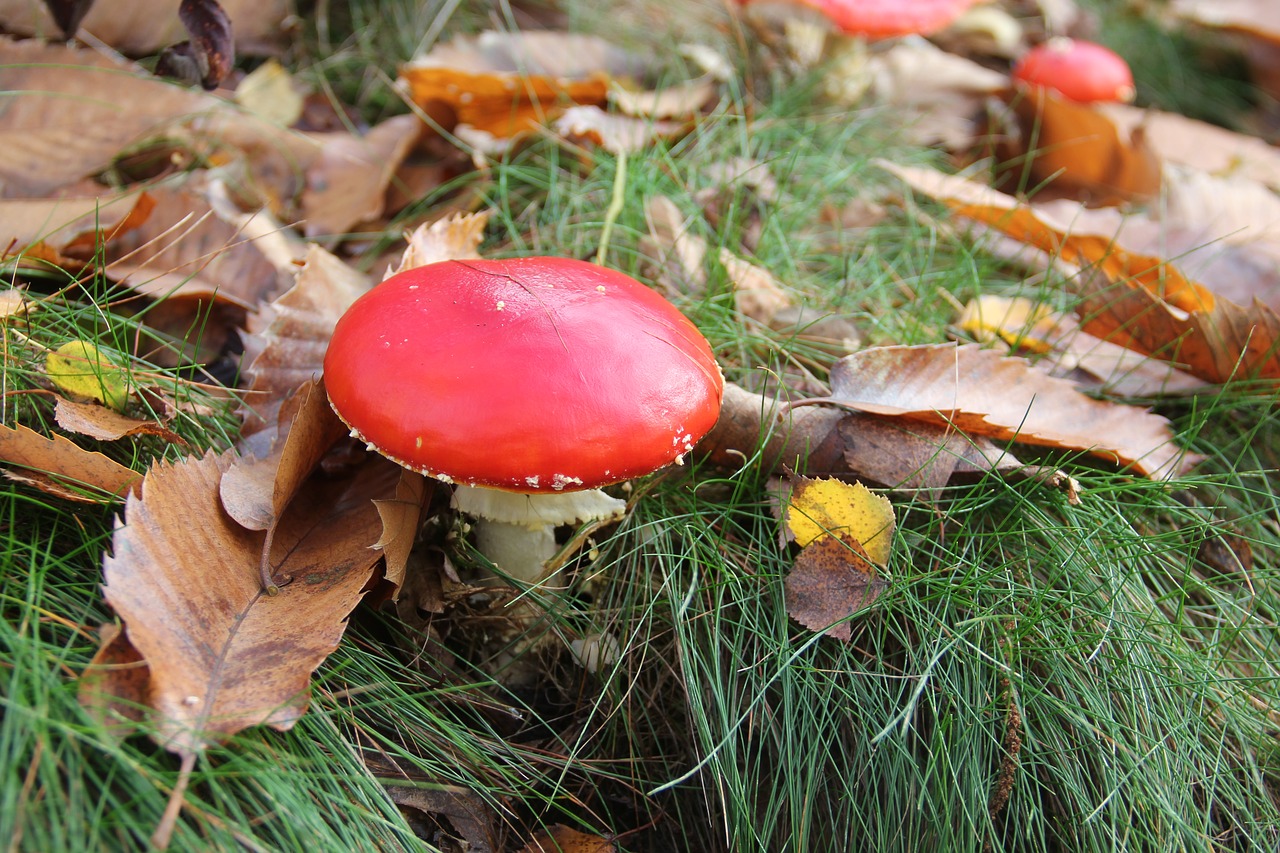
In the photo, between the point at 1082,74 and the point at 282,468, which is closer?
the point at 282,468

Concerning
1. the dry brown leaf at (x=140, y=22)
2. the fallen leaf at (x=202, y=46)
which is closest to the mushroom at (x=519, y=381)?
the fallen leaf at (x=202, y=46)

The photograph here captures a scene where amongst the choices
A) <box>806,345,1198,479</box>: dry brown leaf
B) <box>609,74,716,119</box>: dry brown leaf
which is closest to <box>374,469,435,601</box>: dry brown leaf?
<box>806,345,1198,479</box>: dry brown leaf

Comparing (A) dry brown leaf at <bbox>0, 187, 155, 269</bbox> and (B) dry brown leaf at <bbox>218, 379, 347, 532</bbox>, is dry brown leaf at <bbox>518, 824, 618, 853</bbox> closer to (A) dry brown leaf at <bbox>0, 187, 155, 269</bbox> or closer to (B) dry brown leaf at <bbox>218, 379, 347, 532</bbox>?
(B) dry brown leaf at <bbox>218, 379, 347, 532</bbox>

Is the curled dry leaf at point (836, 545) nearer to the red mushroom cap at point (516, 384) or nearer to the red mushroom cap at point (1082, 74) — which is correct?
the red mushroom cap at point (516, 384)

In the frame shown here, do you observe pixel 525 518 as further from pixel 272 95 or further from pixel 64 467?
pixel 272 95

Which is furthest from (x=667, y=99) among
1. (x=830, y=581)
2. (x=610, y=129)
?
(x=830, y=581)

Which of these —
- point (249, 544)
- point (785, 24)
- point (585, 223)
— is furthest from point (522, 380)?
point (785, 24)

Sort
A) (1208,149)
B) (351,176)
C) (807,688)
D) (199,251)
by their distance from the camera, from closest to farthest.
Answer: (807,688)
(199,251)
(351,176)
(1208,149)
